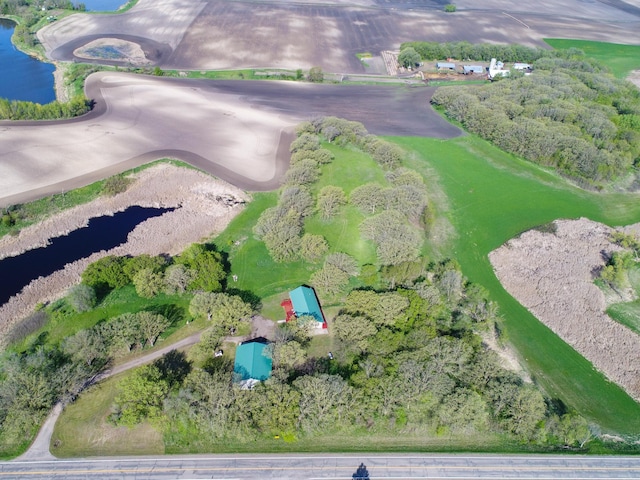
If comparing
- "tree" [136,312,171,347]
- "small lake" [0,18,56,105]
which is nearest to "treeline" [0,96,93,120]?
"small lake" [0,18,56,105]

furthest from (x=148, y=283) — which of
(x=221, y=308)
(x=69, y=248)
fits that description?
(x=69, y=248)

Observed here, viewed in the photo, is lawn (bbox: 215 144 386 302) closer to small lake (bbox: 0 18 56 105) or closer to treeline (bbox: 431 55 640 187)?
treeline (bbox: 431 55 640 187)

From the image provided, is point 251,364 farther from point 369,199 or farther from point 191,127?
point 191,127

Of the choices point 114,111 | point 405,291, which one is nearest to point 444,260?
point 405,291

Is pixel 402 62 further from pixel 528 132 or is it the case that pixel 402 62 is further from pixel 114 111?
pixel 114 111

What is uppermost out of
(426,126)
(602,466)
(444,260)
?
(426,126)

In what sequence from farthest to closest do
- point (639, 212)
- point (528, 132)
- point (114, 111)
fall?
point (114, 111), point (528, 132), point (639, 212)
